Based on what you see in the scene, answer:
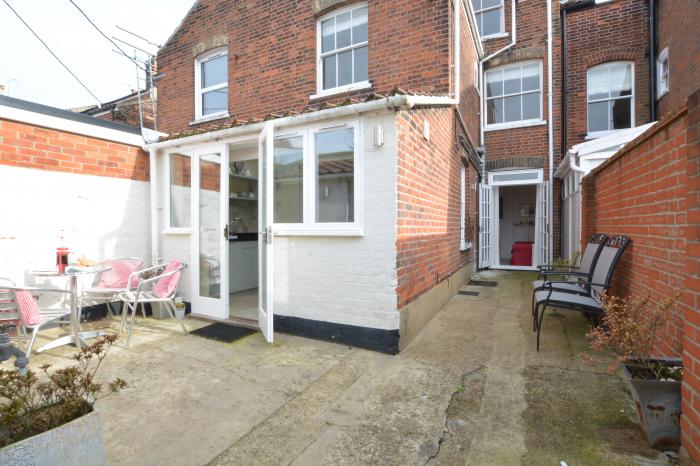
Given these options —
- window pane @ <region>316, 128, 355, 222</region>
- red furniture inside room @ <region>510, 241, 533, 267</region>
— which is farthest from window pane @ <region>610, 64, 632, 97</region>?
window pane @ <region>316, 128, 355, 222</region>

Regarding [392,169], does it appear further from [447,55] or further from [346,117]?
[447,55]

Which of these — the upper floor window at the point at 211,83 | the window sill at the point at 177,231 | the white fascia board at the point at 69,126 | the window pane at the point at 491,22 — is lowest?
the window sill at the point at 177,231

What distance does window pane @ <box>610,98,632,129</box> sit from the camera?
8.93 metres

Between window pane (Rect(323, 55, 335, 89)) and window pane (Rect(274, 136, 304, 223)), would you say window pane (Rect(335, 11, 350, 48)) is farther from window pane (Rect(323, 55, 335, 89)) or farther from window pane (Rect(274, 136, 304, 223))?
window pane (Rect(274, 136, 304, 223))

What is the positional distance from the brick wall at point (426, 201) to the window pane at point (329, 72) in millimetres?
2240

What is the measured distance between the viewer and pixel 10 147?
165 inches

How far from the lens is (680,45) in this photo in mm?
7496

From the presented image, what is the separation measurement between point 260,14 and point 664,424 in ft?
27.4

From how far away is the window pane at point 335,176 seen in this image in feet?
13.5

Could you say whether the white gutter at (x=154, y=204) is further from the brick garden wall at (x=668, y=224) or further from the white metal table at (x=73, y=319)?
the brick garden wall at (x=668, y=224)

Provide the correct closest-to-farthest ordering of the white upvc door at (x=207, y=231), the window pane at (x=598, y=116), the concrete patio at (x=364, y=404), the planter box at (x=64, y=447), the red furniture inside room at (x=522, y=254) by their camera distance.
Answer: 1. the planter box at (x=64, y=447)
2. the concrete patio at (x=364, y=404)
3. the white upvc door at (x=207, y=231)
4. the window pane at (x=598, y=116)
5. the red furniture inside room at (x=522, y=254)

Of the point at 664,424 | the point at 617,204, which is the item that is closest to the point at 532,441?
the point at 664,424

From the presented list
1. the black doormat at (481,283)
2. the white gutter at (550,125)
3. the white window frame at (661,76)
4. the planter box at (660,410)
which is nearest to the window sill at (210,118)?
the black doormat at (481,283)

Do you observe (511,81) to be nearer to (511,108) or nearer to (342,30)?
(511,108)
